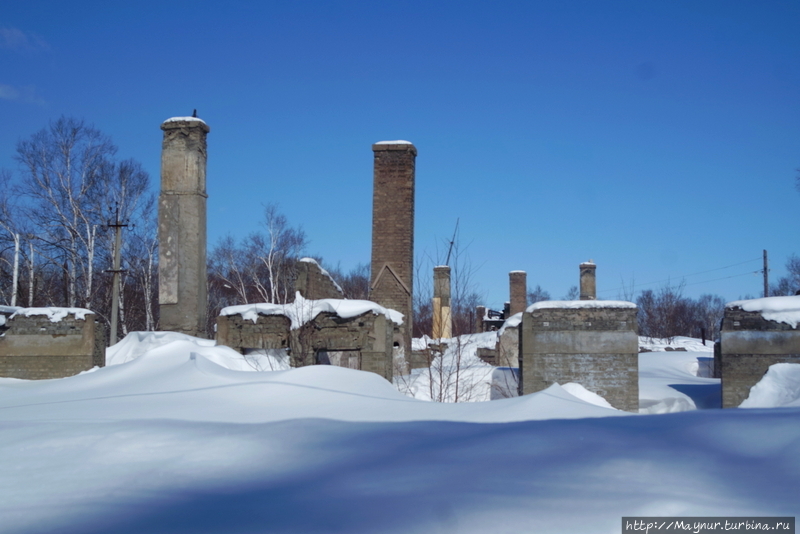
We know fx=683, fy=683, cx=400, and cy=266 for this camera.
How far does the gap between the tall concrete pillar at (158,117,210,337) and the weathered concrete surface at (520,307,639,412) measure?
260 inches

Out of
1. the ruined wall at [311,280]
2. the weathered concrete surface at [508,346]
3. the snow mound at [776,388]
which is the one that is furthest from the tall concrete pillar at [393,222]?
the snow mound at [776,388]

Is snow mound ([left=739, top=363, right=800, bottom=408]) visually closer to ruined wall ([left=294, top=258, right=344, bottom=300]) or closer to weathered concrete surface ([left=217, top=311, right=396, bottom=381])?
weathered concrete surface ([left=217, top=311, right=396, bottom=381])

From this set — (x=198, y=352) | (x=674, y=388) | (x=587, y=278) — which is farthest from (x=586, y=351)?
(x=587, y=278)

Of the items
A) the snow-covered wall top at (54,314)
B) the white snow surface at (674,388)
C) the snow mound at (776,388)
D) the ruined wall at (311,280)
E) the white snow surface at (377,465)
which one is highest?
the ruined wall at (311,280)

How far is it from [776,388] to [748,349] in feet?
7.28

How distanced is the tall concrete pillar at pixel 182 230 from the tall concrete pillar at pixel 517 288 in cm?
1943

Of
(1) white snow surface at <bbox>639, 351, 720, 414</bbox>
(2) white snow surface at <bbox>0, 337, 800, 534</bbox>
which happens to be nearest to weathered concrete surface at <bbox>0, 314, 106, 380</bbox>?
(2) white snow surface at <bbox>0, 337, 800, 534</bbox>

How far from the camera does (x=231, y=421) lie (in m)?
4.78

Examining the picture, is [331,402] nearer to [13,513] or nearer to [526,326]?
[13,513]

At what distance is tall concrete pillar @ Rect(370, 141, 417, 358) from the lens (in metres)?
16.7

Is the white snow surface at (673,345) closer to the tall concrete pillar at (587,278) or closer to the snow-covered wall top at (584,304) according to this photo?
the tall concrete pillar at (587,278)

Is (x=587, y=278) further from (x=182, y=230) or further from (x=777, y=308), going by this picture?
(x=182, y=230)

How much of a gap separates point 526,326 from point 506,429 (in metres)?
6.77

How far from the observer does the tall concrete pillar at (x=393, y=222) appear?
16.7 metres
